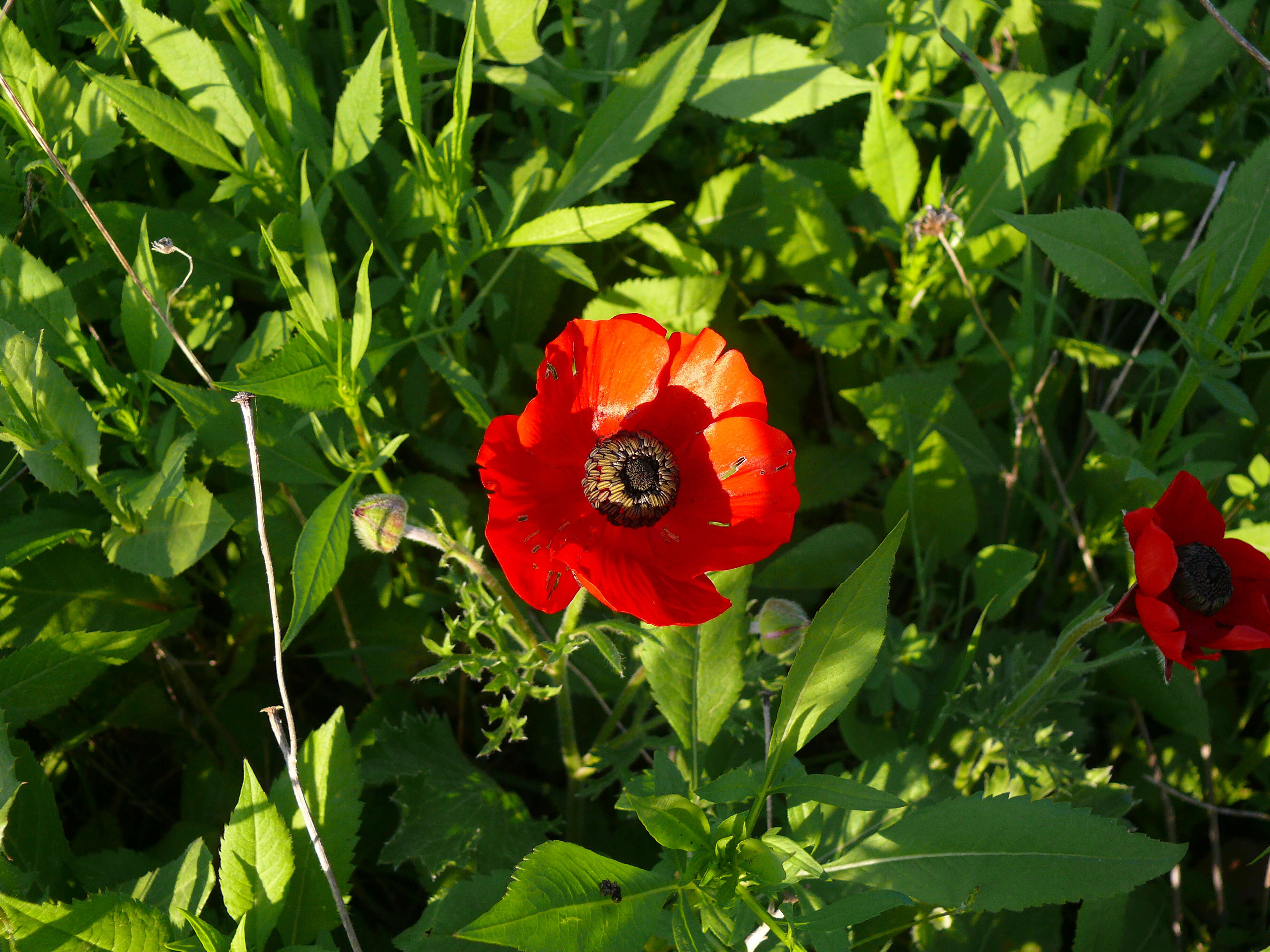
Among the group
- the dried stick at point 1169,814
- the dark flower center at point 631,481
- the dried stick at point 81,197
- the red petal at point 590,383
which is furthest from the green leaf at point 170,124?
the dried stick at point 1169,814

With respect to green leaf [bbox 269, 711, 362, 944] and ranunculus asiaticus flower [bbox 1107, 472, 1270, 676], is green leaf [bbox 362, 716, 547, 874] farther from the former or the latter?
ranunculus asiaticus flower [bbox 1107, 472, 1270, 676]

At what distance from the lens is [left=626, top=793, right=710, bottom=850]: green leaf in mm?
1366

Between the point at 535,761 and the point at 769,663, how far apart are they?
0.77m

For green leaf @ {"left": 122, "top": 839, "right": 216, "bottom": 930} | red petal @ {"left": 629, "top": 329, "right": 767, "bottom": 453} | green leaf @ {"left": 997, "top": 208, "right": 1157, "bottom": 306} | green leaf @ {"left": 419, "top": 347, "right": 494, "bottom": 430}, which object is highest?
green leaf @ {"left": 997, "top": 208, "right": 1157, "bottom": 306}

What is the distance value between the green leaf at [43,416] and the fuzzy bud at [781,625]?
1.31 metres

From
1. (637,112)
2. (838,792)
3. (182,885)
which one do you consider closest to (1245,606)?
(838,792)

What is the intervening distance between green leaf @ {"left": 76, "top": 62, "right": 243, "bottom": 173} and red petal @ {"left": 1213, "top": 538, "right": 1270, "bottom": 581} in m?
2.04

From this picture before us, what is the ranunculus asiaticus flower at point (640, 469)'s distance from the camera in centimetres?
158

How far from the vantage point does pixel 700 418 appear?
1770mm

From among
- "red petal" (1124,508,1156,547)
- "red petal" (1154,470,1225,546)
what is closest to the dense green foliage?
"red petal" (1124,508,1156,547)

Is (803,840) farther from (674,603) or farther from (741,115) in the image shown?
(741,115)

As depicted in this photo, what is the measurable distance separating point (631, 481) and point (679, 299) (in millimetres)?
849

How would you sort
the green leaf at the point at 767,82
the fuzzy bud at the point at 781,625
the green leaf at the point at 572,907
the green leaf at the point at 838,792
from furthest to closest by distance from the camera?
the green leaf at the point at 767,82, the fuzzy bud at the point at 781,625, the green leaf at the point at 838,792, the green leaf at the point at 572,907

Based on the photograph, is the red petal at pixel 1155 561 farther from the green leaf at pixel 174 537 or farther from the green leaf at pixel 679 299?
the green leaf at pixel 174 537
